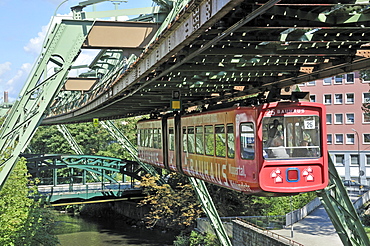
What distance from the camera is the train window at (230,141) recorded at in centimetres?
1213

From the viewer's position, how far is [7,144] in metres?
12.4

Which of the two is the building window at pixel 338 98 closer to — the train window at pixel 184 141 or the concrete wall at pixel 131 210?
the concrete wall at pixel 131 210

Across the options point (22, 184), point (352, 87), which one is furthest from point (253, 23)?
point (352, 87)

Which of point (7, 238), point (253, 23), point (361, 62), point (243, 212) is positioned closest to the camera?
point (253, 23)

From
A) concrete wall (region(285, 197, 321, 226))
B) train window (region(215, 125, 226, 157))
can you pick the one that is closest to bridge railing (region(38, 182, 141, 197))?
concrete wall (region(285, 197, 321, 226))

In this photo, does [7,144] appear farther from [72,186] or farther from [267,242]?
[72,186]

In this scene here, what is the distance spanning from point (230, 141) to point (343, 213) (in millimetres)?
4024

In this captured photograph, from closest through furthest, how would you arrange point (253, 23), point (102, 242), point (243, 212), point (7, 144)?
point (253, 23), point (7, 144), point (243, 212), point (102, 242)

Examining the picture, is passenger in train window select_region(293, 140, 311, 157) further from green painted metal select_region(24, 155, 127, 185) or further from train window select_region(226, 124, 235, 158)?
green painted metal select_region(24, 155, 127, 185)

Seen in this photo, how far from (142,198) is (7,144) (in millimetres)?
33740

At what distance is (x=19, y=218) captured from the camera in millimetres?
24906

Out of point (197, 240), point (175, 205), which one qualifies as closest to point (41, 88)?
point (197, 240)

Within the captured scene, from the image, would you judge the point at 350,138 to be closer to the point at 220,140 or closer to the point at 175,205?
the point at 175,205

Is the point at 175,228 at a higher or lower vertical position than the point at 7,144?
lower
